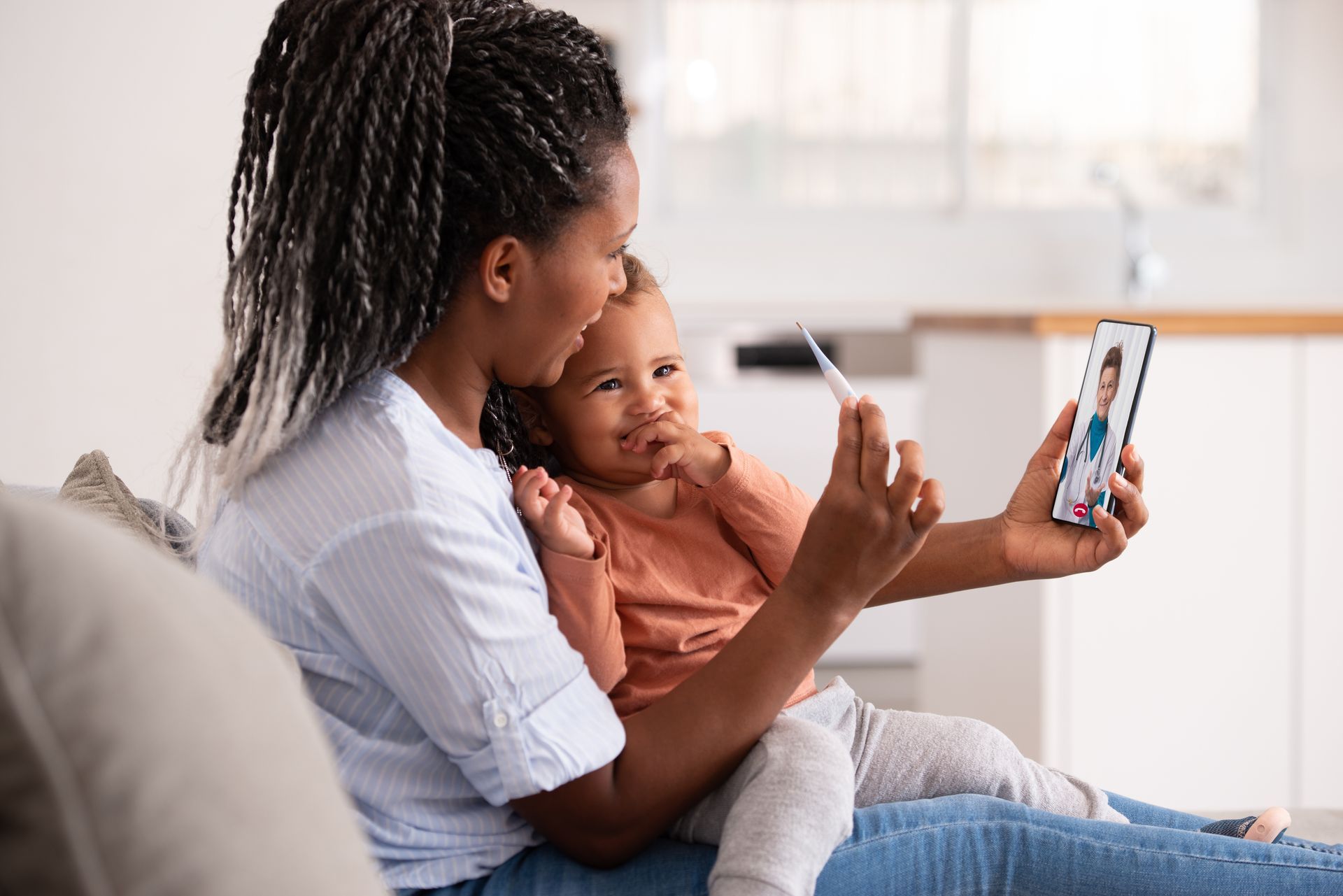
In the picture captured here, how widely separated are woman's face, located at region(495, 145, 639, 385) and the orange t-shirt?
0.17m

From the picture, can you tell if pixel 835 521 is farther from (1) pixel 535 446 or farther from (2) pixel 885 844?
(1) pixel 535 446

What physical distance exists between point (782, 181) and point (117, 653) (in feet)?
12.3

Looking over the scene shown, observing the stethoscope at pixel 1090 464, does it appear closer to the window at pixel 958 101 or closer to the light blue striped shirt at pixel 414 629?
the light blue striped shirt at pixel 414 629

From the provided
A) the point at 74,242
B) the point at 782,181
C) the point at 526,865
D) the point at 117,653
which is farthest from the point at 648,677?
the point at 782,181

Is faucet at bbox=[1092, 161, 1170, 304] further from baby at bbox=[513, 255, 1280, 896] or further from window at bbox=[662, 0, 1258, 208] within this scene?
baby at bbox=[513, 255, 1280, 896]

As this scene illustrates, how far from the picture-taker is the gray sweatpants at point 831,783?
2.64ft

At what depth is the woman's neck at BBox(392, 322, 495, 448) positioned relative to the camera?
3.05 feet

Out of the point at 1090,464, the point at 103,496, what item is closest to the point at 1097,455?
the point at 1090,464

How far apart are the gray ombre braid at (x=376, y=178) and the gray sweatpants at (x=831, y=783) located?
0.41 meters

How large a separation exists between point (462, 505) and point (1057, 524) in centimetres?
71

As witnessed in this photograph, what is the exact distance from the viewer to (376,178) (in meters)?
0.81

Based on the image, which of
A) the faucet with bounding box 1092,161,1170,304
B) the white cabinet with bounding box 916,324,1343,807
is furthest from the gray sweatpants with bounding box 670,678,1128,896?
the faucet with bounding box 1092,161,1170,304

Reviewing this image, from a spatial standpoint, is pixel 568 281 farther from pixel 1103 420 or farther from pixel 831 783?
pixel 1103 420

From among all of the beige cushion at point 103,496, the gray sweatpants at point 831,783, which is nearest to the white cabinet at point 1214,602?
the gray sweatpants at point 831,783
